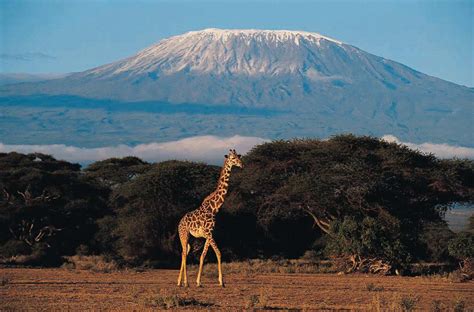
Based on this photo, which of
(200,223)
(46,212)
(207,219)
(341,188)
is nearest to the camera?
(207,219)

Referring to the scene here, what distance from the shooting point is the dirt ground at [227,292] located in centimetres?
2195

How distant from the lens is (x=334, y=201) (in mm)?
37562

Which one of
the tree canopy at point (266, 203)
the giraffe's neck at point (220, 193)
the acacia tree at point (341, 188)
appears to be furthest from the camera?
the tree canopy at point (266, 203)

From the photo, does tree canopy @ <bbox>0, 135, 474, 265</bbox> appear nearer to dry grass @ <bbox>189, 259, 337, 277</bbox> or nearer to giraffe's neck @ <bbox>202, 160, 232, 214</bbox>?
dry grass @ <bbox>189, 259, 337, 277</bbox>

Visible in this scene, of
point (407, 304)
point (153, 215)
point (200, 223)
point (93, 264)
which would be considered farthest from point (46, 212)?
point (407, 304)

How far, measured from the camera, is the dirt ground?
21953mm

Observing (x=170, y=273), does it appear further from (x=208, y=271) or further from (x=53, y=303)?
(x=53, y=303)

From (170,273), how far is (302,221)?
34.4ft

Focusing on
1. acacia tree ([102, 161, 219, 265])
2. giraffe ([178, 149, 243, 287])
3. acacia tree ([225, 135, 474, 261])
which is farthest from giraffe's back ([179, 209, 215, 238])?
acacia tree ([102, 161, 219, 265])

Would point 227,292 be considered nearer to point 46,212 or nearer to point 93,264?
point 93,264

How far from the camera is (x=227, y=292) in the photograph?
25000 mm

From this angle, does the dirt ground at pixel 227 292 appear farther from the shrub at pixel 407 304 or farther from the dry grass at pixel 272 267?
the dry grass at pixel 272 267

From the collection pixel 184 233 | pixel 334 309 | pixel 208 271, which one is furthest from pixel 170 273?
pixel 334 309

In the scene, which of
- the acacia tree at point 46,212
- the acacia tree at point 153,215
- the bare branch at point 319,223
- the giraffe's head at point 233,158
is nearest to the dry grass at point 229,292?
the giraffe's head at point 233,158
